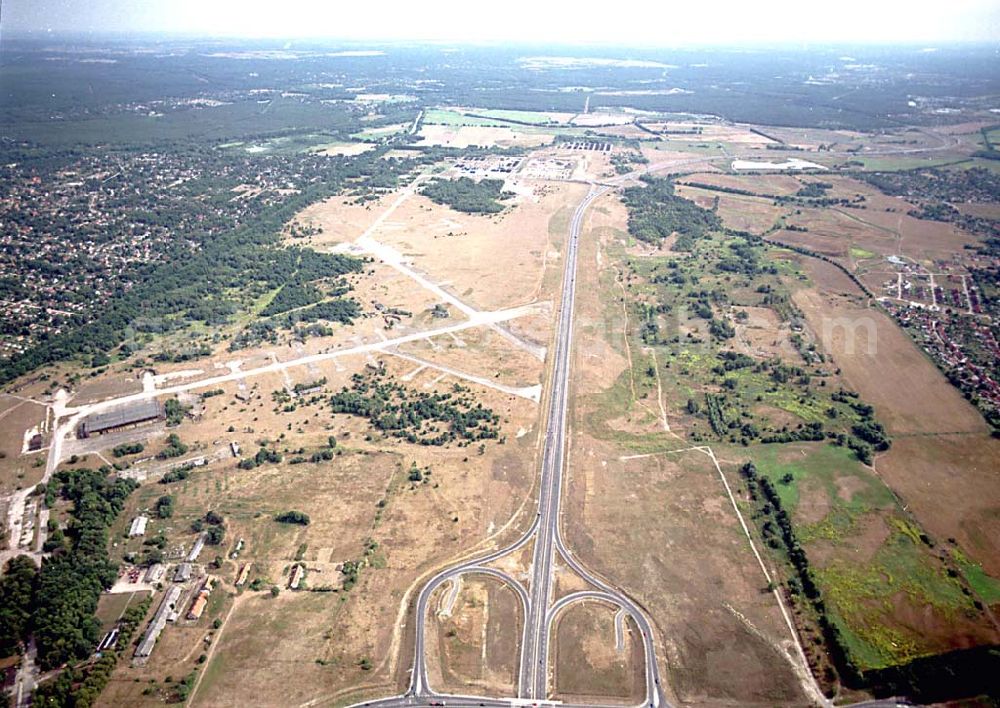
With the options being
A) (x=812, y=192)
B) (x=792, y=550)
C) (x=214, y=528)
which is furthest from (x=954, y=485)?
(x=812, y=192)

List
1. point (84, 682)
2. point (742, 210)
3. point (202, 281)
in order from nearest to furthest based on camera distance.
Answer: point (84, 682), point (202, 281), point (742, 210)

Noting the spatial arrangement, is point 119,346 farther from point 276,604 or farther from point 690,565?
point 690,565

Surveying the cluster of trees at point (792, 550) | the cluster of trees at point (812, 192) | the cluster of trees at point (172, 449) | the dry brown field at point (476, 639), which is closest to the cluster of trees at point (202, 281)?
the cluster of trees at point (172, 449)

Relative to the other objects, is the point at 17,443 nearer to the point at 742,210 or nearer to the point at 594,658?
the point at 594,658

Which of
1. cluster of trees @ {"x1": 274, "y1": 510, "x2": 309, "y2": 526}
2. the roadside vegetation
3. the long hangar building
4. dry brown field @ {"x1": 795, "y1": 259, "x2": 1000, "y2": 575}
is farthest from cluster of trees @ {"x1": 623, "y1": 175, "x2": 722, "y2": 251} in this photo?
the long hangar building

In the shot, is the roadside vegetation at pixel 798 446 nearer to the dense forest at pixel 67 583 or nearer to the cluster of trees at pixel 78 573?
the cluster of trees at pixel 78 573

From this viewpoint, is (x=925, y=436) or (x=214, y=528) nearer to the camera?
(x=214, y=528)
